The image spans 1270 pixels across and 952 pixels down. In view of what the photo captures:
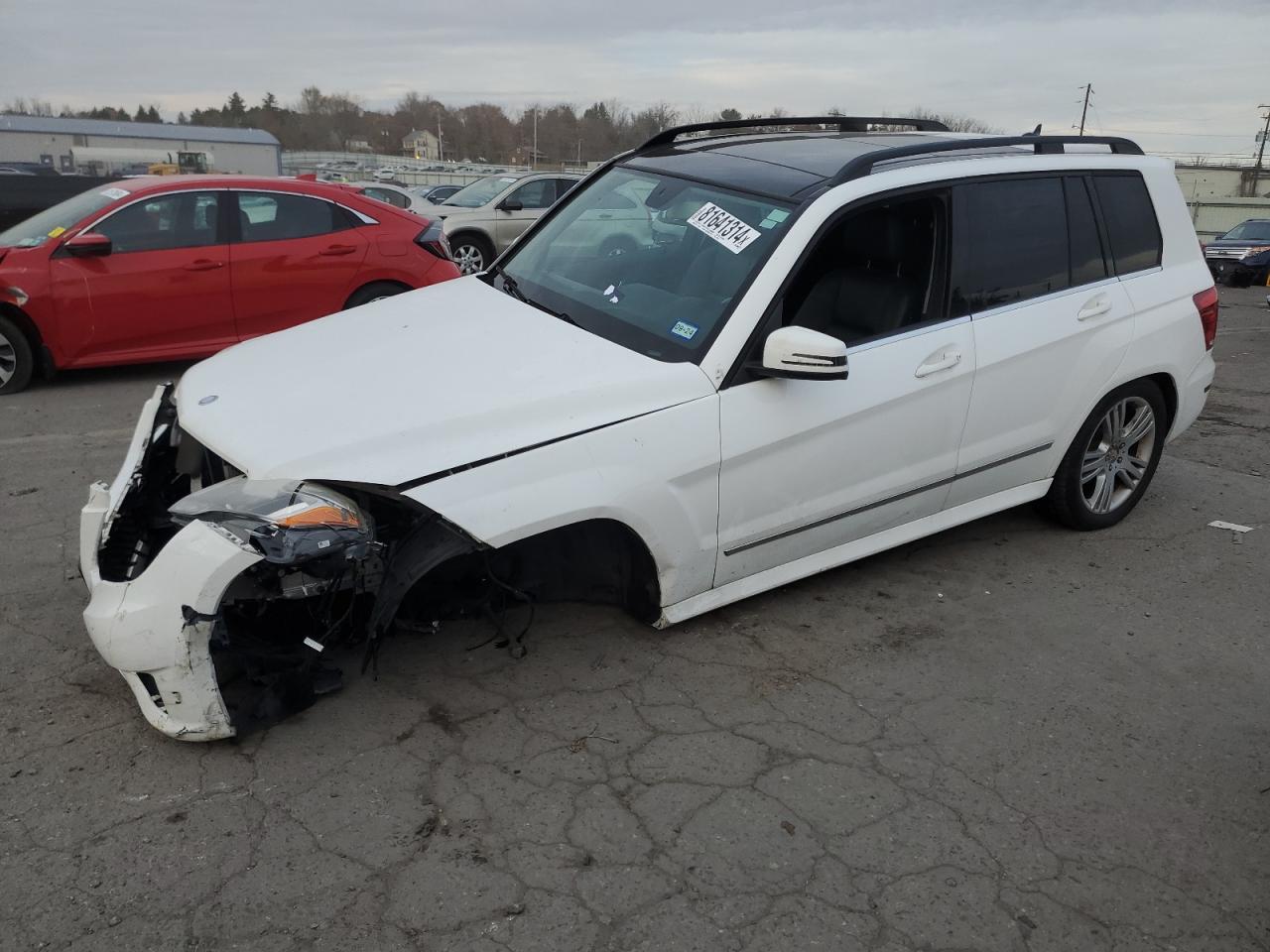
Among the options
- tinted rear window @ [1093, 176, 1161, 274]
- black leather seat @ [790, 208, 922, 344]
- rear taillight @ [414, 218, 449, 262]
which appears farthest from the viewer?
rear taillight @ [414, 218, 449, 262]

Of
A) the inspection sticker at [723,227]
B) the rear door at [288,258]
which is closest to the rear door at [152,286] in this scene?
the rear door at [288,258]

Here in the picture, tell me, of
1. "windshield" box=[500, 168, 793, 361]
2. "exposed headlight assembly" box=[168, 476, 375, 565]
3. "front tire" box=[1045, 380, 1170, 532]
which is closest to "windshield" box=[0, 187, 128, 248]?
"windshield" box=[500, 168, 793, 361]

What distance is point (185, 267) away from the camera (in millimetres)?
7496

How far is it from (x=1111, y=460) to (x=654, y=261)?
2604 millimetres

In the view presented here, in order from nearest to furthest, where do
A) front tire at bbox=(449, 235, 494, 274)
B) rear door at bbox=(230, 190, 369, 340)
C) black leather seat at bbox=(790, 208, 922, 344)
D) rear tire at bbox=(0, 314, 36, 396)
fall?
black leather seat at bbox=(790, 208, 922, 344)
rear tire at bbox=(0, 314, 36, 396)
rear door at bbox=(230, 190, 369, 340)
front tire at bbox=(449, 235, 494, 274)

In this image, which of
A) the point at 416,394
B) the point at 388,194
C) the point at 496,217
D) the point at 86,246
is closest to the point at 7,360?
the point at 86,246

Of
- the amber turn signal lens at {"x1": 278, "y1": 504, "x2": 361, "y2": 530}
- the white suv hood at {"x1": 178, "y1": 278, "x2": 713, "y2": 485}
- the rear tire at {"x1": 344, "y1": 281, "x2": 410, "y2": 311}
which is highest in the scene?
the white suv hood at {"x1": 178, "y1": 278, "x2": 713, "y2": 485}

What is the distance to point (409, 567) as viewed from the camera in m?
3.10

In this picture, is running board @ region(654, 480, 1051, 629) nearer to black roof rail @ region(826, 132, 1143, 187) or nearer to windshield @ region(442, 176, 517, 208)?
black roof rail @ region(826, 132, 1143, 187)

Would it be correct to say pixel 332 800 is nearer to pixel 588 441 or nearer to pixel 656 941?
pixel 656 941

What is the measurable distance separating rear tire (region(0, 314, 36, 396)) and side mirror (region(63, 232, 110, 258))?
26.7 inches

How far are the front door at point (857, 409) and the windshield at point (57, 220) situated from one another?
19.5 feet

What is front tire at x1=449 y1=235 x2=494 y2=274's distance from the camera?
15156mm

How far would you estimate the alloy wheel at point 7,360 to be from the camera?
721 centimetres
